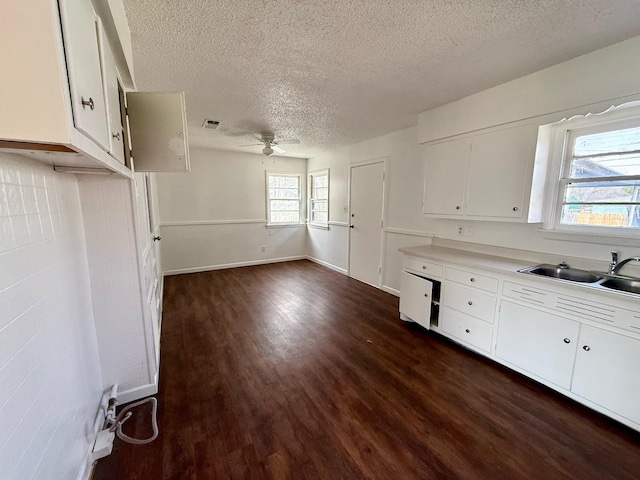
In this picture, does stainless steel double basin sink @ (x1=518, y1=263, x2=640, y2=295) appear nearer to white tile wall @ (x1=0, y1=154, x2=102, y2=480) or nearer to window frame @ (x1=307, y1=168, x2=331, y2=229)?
white tile wall @ (x1=0, y1=154, x2=102, y2=480)

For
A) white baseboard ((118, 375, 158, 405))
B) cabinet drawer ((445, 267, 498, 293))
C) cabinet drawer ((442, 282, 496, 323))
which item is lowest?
white baseboard ((118, 375, 158, 405))

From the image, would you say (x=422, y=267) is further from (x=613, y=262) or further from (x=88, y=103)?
(x=88, y=103)

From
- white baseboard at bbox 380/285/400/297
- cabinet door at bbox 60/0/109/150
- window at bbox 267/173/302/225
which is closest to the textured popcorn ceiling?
cabinet door at bbox 60/0/109/150

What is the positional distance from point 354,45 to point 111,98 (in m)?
1.42

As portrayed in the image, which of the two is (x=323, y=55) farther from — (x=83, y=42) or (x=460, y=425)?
(x=460, y=425)

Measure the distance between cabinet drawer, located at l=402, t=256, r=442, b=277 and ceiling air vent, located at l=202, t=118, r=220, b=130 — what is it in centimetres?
282

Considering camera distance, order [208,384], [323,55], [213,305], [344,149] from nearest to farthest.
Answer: [323,55] → [208,384] → [213,305] → [344,149]

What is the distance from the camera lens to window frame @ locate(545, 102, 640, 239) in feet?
6.16

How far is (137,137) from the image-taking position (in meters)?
1.58

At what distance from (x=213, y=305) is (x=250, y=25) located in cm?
307

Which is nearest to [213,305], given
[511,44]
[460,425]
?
[460,425]

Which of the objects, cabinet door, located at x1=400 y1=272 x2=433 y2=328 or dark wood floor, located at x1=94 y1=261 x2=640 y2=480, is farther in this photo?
cabinet door, located at x1=400 y1=272 x2=433 y2=328

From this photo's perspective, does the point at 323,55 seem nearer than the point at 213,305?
Yes

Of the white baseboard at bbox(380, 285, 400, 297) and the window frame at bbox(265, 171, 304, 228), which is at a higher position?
the window frame at bbox(265, 171, 304, 228)
